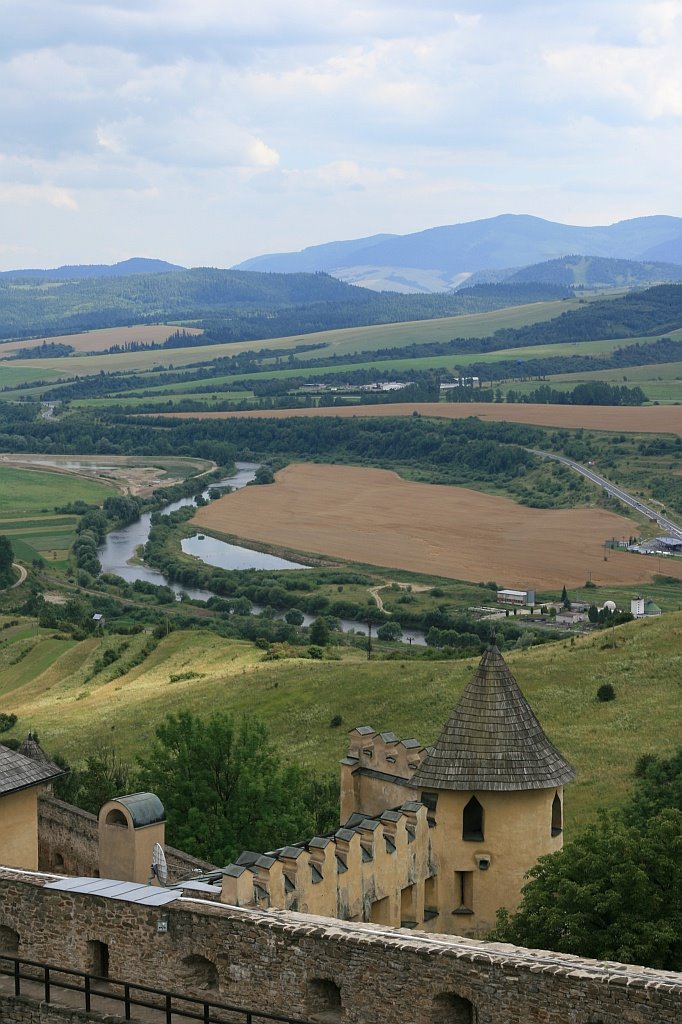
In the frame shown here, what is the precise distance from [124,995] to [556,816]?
10460 millimetres

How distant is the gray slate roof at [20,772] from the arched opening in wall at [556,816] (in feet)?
29.2

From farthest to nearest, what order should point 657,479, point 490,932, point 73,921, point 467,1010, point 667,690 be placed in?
point 657,479 < point 667,690 < point 490,932 < point 73,921 < point 467,1010

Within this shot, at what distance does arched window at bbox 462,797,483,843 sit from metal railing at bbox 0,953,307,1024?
825 cm

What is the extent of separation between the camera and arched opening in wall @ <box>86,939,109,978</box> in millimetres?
19500

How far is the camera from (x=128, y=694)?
86.1 m

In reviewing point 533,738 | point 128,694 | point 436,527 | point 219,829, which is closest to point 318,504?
point 436,527

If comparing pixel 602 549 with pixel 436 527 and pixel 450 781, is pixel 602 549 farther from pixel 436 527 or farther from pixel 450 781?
pixel 450 781

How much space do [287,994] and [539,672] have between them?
5523cm

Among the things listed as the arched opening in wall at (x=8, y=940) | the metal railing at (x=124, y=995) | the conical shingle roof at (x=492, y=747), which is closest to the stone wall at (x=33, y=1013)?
the metal railing at (x=124, y=995)

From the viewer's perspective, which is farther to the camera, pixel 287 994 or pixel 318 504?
pixel 318 504

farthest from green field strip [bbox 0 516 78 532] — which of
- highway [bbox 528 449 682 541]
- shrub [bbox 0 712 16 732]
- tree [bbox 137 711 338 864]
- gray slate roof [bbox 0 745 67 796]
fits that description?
gray slate roof [bbox 0 745 67 796]

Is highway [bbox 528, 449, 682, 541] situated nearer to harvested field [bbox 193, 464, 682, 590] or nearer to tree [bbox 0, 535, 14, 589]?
harvested field [bbox 193, 464, 682, 590]

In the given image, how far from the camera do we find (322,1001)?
Answer: 18.0m

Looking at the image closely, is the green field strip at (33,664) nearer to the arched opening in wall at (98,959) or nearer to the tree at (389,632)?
the tree at (389,632)
